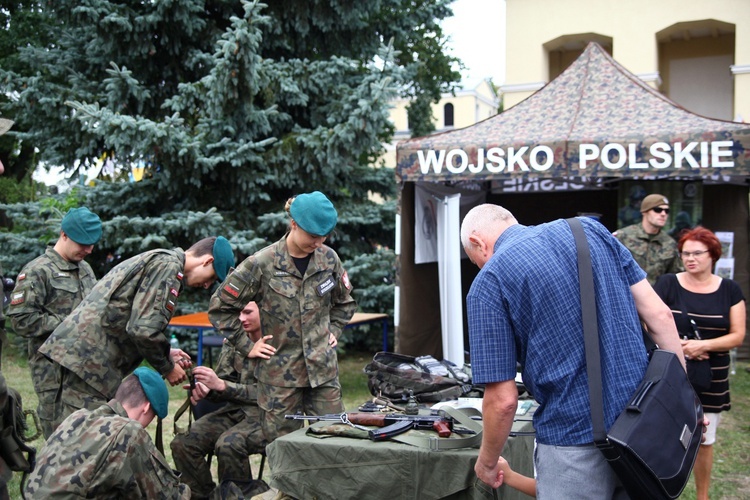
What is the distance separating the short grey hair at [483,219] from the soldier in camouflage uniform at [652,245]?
14.6 ft

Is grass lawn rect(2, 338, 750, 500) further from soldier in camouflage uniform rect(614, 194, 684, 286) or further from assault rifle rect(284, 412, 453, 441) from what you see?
assault rifle rect(284, 412, 453, 441)

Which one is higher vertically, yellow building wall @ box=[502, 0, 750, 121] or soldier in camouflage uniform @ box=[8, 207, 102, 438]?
yellow building wall @ box=[502, 0, 750, 121]

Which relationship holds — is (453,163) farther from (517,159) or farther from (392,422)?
(392,422)

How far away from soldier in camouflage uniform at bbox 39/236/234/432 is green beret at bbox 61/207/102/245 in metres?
1.07

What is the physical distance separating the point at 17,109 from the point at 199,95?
2.68 meters

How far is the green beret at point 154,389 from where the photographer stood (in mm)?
2955

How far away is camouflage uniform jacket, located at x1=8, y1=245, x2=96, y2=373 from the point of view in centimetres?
496

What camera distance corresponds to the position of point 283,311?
4.01 m

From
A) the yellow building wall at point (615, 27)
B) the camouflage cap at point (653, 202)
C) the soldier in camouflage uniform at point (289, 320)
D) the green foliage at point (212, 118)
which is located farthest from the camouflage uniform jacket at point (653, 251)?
the yellow building wall at point (615, 27)

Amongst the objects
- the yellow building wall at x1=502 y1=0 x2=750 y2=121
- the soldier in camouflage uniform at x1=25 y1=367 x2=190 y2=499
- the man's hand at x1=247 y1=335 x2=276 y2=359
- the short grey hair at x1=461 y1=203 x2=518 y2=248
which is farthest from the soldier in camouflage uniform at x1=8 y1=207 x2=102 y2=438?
the yellow building wall at x1=502 y1=0 x2=750 y2=121

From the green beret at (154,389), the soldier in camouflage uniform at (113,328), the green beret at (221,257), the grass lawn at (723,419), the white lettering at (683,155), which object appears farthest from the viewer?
the white lettering at (683,155)

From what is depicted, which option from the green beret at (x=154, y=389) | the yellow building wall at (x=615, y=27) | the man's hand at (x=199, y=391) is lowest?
the man's hand at (x=199, y=391)

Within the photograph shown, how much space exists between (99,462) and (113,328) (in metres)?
1.16

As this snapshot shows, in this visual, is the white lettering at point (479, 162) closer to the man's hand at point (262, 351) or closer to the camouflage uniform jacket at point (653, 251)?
the camouflage uniform jacket at point (653, 251)
